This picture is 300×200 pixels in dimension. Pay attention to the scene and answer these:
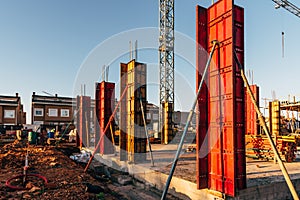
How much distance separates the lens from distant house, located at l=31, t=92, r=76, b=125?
41741 mm

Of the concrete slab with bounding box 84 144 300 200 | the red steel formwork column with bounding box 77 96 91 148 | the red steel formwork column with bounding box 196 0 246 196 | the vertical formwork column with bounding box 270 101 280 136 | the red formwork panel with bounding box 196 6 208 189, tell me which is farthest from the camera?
the red steel formwork column with bounding box 77 96 91 148

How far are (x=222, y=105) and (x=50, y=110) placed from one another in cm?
4317

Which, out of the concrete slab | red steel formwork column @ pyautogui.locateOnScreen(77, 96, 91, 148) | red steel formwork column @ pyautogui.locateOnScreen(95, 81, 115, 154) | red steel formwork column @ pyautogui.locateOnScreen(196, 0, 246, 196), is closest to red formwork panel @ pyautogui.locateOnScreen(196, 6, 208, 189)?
red steel formwork column @ pyautogui.locateOnScreen(196, 0, 246, 196)

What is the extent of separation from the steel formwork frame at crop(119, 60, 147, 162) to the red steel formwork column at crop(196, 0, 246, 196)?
5.02m

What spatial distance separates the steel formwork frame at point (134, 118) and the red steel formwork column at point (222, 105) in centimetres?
502

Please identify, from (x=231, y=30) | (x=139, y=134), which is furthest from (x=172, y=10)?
(x=231, y=30)

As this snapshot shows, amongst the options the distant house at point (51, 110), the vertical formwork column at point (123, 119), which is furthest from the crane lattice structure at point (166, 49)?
the vertical formwork column at point (123, 119)

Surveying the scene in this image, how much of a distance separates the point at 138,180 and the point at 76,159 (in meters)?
5.43

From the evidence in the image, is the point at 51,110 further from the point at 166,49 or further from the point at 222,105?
the point at 222,105

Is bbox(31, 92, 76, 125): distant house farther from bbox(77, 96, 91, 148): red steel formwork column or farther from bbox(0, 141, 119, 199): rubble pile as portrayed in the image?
bbox(0, 141, 119, 199): rubble pile

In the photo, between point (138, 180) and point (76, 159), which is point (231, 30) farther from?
point (76, 159)

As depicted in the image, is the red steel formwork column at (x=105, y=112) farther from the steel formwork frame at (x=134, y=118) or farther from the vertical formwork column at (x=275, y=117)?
the vertical formwork column at (x=275, y=117)

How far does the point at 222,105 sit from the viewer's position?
6020 millimetres

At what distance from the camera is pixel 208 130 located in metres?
6.34
